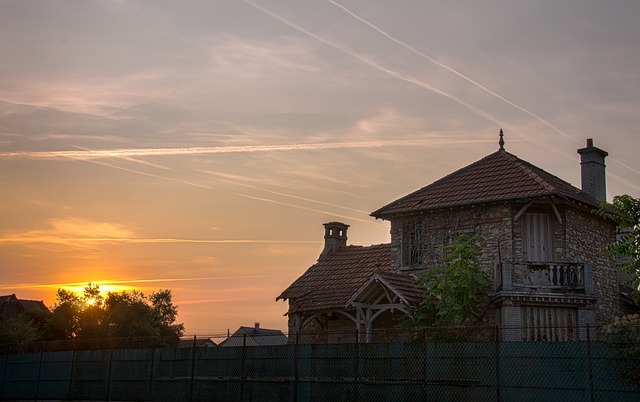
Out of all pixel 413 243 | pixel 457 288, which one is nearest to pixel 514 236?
pixel 457 288

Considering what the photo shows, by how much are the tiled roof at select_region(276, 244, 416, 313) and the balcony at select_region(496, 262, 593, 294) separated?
3.84m

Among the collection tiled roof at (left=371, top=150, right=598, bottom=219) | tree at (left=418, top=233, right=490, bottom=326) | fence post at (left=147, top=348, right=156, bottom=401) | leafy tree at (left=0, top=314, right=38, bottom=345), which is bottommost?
fence post at (left=147, top=348, right=156, bottom=401)

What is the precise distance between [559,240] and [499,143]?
574cm

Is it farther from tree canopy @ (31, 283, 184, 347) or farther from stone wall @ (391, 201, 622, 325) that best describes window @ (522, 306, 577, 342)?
tree canopy @ (31, 283, 184, 347)

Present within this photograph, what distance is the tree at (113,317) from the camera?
4644 centimetres

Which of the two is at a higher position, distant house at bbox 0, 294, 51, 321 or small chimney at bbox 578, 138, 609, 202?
small chimney at bbox 578, 138, 609, 202

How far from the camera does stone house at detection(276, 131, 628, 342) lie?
2547 centimetres

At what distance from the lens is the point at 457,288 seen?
25.1 meters

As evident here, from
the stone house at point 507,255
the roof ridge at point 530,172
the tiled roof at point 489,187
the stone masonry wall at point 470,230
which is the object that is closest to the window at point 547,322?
the stone house at point 507,255

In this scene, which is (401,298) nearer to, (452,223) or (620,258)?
(452,223)

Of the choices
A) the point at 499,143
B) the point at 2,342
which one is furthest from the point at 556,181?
the point at 2,342

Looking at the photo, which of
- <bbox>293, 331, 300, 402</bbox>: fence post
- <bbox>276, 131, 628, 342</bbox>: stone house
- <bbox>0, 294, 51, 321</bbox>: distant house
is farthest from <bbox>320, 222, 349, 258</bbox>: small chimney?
<bbox>0, 294, 51, 321</bbox>: distant house

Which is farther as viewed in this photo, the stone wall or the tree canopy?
the tree canopy

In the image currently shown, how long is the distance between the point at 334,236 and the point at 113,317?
17.6 m
